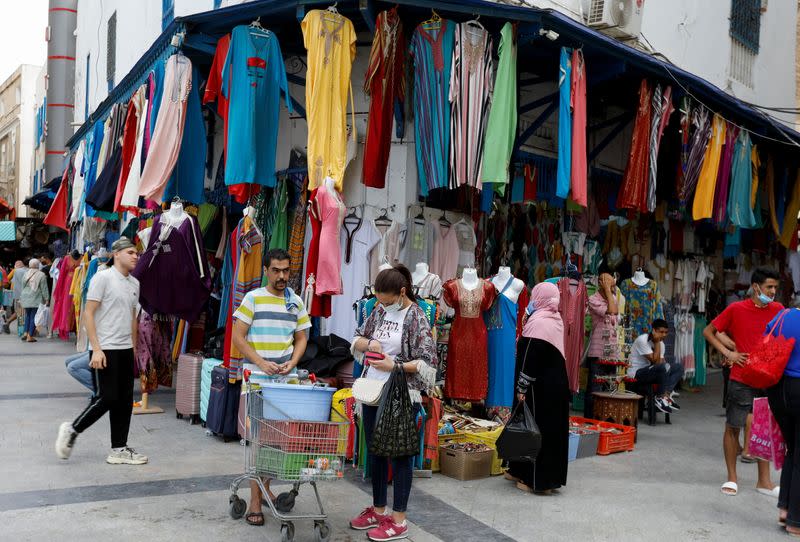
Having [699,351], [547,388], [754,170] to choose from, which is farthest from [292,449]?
[699,351]

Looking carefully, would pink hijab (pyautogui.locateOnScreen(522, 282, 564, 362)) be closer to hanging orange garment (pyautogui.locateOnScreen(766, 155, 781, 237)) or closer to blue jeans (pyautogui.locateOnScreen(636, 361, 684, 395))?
blue jeans (pyautogui.locateOnScreen(636, 361, 684, 395))

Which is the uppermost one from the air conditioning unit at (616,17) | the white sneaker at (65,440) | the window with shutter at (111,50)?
the window with shutter at (111,50)

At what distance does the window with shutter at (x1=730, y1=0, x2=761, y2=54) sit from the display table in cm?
872

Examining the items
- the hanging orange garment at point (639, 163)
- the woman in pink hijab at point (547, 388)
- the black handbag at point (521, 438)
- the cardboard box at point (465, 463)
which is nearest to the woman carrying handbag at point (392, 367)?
the black handbag at point (521, 438)

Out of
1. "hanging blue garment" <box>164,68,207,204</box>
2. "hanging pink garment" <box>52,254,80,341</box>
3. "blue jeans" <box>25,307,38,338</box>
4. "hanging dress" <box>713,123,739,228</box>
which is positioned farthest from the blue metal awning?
"blue jeans" <box>25,307,38,338</box>

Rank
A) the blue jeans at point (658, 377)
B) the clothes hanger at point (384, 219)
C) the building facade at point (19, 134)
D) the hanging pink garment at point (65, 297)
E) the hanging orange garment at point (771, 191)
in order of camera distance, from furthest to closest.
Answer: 1. the building facade at point (19, 134)
2. the hanging pink garment at point (65, 297)
3. the hanging orange garment at point (771, 191)
4. the blue jeans at point (658, 377)
5. the clothes hanger at point (384, 219)

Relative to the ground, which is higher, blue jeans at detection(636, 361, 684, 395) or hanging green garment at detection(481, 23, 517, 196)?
hanging green garment at detection(481, 23, 517, 196)

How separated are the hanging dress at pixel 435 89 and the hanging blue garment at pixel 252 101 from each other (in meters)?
1.46

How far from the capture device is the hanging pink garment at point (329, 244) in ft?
24.1

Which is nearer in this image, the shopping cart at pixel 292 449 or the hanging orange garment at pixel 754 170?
the shopping cart at pixel 292 449

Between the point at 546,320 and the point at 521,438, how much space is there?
98 centimetres

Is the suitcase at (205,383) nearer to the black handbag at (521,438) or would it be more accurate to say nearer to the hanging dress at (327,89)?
the hanging dress at (327,89)

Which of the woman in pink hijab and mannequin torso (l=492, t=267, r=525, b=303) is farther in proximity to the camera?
mannequin torso (l=492, t=267, r=525, b=303)

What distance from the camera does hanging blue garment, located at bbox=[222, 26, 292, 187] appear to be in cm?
745
